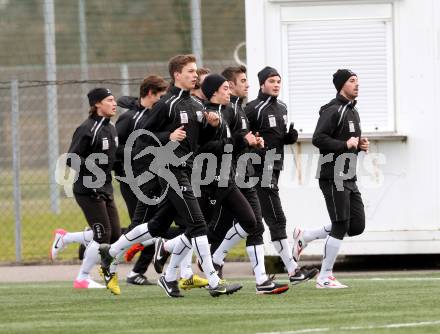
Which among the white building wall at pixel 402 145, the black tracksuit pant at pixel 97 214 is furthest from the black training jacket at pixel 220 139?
the white building wall at pixel 402 145

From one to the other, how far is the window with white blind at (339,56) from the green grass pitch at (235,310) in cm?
228

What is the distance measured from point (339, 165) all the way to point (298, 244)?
1.75 metres

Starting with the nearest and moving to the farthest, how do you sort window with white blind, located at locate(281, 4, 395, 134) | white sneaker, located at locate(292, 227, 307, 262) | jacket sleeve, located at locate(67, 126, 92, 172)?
1. jacket sleeve, located at locate(67, 126, 92, 172)
2. white sneaker, located at locate(292, 227, 307, 262)
3. window with white blind, located at locate(281, 4, 395, 134)

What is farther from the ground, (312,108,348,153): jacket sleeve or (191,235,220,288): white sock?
(312,108,348,153): jacket sleeve

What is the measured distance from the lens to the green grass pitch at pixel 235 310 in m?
9.95

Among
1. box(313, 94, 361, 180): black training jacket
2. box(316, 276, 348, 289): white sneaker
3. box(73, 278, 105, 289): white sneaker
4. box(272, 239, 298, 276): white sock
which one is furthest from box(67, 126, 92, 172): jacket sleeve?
box(316, 276, 348, 289): white sneaker

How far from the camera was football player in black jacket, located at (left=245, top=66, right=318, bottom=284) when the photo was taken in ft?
44.8

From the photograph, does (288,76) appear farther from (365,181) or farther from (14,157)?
(14,157)

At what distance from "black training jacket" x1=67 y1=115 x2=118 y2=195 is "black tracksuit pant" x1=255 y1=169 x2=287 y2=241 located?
1421mm

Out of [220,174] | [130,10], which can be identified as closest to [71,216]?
[220,174]

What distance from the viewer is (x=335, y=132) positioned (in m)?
13.0

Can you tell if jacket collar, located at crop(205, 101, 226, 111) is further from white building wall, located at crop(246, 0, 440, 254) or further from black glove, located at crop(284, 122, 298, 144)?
white building wall, located at crop(246, 0, 440, 254)

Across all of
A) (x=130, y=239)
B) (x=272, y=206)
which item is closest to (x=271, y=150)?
(x=272, y=206)

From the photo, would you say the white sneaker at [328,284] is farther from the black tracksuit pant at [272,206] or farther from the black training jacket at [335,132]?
the black training jacket at [335,132]
